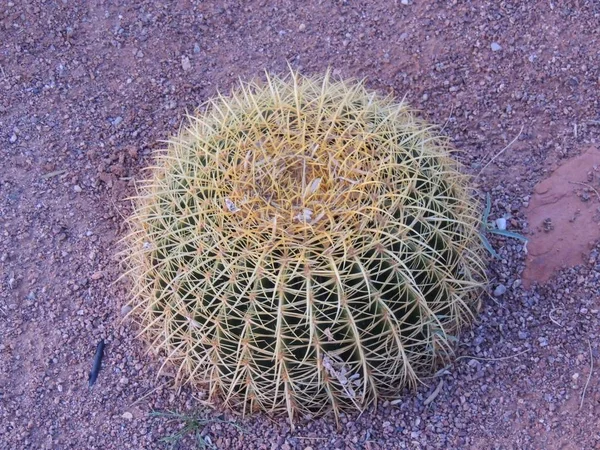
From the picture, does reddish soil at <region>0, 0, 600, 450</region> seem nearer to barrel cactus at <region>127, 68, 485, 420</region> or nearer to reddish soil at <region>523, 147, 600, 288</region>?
reddish soil at <region>523, 147, 600, 288</region>

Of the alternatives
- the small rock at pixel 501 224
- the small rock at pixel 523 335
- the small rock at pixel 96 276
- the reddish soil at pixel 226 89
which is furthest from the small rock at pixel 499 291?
the small rock at pixel 96 276

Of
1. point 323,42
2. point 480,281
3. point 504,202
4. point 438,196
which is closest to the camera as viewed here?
point 438,196

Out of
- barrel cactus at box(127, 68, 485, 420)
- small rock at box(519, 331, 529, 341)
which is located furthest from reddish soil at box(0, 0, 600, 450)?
barrel cactus at box(127, 68, 485, 420)

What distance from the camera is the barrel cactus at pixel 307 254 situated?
7.85 feet

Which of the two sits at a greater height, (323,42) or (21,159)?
(21,159)

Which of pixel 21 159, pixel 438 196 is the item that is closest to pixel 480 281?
pixel 438 196

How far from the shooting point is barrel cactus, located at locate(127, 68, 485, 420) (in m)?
2.39

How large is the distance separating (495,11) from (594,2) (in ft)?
1.61

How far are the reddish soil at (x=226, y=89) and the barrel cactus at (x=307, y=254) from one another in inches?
8.9

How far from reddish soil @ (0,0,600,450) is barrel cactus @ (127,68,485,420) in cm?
23

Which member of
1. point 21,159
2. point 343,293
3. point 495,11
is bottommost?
point 495,11

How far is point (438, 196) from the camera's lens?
103 inches

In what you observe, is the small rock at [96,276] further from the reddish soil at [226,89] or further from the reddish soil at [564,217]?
the reddish soil at [564,217]

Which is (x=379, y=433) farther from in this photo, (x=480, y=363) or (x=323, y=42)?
(x=323, y=42)
